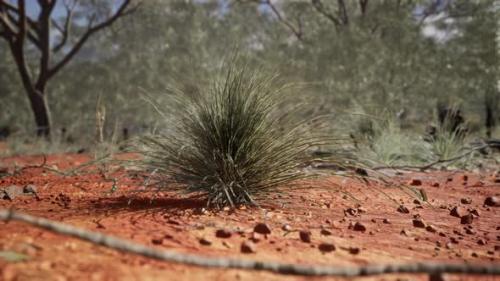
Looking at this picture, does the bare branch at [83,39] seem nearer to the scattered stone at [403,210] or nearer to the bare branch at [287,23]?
the bare branch at [287,23]

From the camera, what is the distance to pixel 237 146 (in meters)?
2.90

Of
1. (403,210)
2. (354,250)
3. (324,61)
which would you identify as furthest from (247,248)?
(324,61)

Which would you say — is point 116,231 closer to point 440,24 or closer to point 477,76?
point 477,76

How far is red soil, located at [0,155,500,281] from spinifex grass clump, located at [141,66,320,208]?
16 centimetres

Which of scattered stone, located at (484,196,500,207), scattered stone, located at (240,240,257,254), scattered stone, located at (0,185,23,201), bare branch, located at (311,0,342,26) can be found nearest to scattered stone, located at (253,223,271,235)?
scattered stone, located at (240,240,257,254)

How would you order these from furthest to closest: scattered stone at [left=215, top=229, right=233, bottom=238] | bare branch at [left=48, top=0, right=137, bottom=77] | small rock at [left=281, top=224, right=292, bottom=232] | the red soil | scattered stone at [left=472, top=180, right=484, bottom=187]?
bare branch at [left=48, top=0, right=137, bottom=77], scattered stone at [left=472, top=180, right=484, bottom=187], small rock at [left=281, top=224, right=292, bottom=232], scattered stone at [left=215, top=229, right=233, bottom=238], the red soil

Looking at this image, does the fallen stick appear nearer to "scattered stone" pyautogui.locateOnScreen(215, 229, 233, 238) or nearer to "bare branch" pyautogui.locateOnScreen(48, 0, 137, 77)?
"scattered stone" pyautogui.locateOnScreen(215, 229, 233, 238)

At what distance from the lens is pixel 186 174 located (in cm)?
297

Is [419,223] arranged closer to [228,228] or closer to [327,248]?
[327,248]

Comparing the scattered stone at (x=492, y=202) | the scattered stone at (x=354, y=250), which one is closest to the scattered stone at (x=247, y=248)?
the scattered stone at (x=354, y=250)

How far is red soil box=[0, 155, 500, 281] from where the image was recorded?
1.45m

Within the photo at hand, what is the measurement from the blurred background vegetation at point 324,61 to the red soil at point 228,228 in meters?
3.70

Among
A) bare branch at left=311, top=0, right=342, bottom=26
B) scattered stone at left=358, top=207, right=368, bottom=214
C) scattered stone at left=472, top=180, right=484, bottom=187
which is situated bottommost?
Result: scattered stone at left=358, top=207, right=368, bottom=214

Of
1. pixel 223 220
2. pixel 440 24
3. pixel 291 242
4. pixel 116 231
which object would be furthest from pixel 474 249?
pixel 440 24
